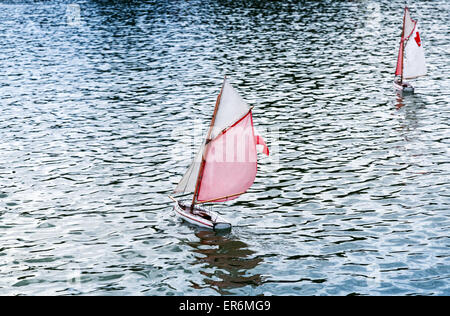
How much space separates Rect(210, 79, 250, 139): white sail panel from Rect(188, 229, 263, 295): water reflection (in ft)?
15.5

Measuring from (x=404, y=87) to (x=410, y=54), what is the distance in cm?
400

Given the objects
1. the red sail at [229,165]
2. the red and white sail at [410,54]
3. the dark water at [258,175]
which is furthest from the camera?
the red and white sail at [410,54]

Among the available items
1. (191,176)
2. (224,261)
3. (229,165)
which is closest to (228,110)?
(229,165)

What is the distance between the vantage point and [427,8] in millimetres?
93500

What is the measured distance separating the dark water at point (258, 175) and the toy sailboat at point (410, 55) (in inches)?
79.6

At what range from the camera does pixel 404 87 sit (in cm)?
5112

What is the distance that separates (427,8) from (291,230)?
74671 millimetres

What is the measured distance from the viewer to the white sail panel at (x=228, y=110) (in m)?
27.9

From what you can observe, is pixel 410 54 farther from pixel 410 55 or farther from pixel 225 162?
pixel 225 162

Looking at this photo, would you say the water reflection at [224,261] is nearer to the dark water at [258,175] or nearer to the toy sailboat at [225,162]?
the dark water at [258,175]

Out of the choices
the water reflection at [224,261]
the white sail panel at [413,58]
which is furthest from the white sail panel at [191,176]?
the white sail panel at [413,58]

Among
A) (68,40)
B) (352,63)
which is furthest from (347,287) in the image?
(68,40)

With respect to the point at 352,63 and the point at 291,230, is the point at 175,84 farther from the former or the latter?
→ the point at 291,230

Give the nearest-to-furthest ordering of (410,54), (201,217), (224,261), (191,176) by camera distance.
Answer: (224,261) → (201,217) → (191,176) → (410,54)
